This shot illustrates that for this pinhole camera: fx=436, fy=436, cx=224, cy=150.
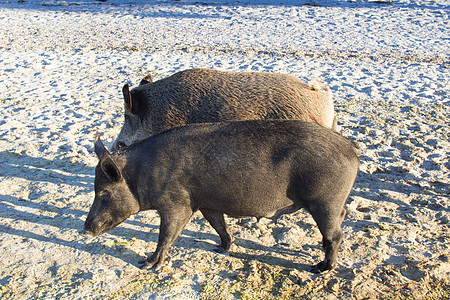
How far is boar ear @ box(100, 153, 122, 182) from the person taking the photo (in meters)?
3.62

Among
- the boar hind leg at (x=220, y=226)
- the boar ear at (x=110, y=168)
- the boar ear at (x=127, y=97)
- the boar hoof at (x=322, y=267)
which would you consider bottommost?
the boar hoof at (x=322, y=267)

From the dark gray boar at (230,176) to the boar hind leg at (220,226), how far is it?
21cm

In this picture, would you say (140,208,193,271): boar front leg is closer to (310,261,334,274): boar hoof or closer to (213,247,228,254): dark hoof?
(213,247,228,254): dark hoof

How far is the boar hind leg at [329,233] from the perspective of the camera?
363 centimetres

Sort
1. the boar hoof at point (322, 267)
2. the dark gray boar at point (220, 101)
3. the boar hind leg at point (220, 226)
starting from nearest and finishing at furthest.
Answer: the boar hoof at point (322, 267) < the boar hind leg at point (220, 226) < the dark gray boar at point (220, 101)

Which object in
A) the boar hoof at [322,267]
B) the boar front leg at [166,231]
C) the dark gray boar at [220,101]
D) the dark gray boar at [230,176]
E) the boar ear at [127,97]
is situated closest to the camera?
the dark gray boar at [230,176]

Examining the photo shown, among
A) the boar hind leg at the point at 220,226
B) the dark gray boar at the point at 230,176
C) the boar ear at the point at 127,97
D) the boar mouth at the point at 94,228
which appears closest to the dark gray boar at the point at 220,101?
the boar ear at the point at 127,97

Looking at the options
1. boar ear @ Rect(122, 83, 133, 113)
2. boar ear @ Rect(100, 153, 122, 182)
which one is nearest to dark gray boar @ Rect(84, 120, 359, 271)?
boar ear @ Rect(100, 153, 122, 182)

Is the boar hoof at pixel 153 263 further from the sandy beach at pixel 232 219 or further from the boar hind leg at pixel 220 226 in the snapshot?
the boar hind leg at pixel 220 226

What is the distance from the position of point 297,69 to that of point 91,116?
4.76 metres

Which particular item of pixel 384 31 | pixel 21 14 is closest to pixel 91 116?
pixel 384 31

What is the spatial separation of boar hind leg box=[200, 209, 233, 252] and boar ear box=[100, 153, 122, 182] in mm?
904

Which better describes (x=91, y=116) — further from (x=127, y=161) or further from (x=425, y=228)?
(x=425, y=228)

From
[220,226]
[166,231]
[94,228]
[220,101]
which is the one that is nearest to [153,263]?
[166,231]
